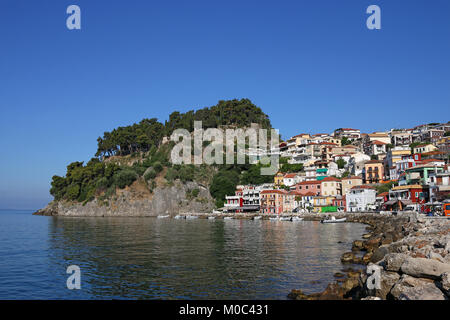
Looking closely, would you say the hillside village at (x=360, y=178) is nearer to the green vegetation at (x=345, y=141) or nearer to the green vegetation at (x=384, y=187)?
the green vegetation at (x=384, y=187)

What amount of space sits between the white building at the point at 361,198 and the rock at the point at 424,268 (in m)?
58.2

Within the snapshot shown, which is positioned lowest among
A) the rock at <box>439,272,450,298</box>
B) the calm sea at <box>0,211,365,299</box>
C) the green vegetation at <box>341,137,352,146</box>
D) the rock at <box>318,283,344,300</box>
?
the calm sea at <box>0,211,365,299</box>

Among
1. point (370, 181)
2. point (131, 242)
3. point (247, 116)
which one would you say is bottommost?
point (131, 242)

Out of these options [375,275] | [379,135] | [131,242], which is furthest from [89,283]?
[379,135]

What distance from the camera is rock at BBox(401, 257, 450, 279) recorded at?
12.3m

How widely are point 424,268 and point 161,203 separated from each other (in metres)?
88.6

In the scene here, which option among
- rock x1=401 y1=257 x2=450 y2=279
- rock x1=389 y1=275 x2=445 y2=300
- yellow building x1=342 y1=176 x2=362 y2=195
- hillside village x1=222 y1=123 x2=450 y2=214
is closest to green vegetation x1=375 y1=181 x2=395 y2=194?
hillside village x1=222 y1=123 x2=450 y2=214

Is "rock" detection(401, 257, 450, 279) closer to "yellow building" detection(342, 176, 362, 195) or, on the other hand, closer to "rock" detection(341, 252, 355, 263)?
"rock" detection(341, 252, 355, 263)

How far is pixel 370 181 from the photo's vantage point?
78.1 m

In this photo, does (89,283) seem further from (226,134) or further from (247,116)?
(247,116)

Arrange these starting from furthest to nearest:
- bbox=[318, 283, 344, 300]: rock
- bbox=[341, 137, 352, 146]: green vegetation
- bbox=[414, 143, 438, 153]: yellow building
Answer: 1. bbox=[341, 137, 352, 146]: green vegetation
2. bbox=[414, 143, 438, 153]: yellow building
3. bbox=[318, 283, 344, 300]: rock

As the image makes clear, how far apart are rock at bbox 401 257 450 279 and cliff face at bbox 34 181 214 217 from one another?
82910 millimetres

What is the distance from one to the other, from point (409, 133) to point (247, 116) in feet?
173

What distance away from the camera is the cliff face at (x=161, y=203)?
96250 millimetres
